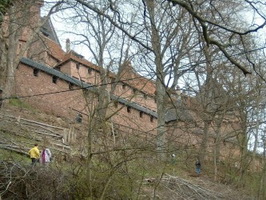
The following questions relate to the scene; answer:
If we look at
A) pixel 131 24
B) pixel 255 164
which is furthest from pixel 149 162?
pixel 255 164

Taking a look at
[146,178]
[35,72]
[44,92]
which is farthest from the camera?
[35,72]

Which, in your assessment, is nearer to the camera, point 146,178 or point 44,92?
point 146,178

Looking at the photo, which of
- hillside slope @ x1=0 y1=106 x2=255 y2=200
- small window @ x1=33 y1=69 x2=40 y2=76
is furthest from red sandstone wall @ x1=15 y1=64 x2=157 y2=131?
hillside slope @ x1=0 y1=106 x2=255 y2=200

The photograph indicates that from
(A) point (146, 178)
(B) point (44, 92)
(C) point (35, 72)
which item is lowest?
(A) point (146, 178)

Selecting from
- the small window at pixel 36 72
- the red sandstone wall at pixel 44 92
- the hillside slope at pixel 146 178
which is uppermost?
the small window at pixel 36 72

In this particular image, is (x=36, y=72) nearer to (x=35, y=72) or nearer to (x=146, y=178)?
(x=35, y=72)

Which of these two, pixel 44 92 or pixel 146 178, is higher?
pixel 44 92

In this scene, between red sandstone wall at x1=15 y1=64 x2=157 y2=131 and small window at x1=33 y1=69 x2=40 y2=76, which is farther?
small window at x1=33 y1=69 x2=40 y2=76

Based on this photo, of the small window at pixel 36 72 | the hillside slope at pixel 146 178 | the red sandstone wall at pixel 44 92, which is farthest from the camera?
the small window at pixel 36 72

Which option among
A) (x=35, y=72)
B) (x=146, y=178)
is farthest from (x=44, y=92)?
(x=146, y=178)

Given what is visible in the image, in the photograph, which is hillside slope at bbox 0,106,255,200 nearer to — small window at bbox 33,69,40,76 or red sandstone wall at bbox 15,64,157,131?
red sandstone wall at bbox 15,64,157,131

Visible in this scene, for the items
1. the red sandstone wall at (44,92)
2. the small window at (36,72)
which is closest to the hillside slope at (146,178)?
the red sandstone wall at (44,92)

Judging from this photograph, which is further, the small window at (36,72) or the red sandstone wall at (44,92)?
the small window at (36,72)

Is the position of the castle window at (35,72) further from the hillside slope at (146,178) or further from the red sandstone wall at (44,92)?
the hillside slope at (146,178)
